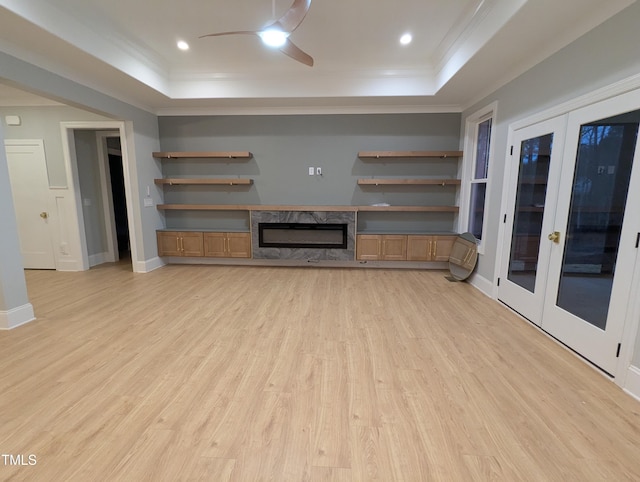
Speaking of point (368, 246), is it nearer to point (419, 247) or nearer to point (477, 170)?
point (419, 247)

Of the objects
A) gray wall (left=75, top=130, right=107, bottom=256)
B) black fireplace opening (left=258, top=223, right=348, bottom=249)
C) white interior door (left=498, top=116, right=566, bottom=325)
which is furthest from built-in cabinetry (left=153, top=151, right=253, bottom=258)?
white interior door (left=498, top=116, right=566, bottom=325)

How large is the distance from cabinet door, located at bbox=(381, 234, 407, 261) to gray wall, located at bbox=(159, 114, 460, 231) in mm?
431

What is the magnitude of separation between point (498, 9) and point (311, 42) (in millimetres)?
2023

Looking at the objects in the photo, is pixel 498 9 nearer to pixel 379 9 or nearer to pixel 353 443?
pixel 379 9

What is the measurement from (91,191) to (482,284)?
22.0 feet

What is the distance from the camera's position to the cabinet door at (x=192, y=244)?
518 cm

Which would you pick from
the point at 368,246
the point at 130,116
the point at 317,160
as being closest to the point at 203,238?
the point at 130,116

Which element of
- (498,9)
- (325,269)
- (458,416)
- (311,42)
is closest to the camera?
(458,416)

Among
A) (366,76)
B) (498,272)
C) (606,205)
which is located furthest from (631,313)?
(366,76)

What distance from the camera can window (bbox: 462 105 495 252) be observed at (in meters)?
4.29

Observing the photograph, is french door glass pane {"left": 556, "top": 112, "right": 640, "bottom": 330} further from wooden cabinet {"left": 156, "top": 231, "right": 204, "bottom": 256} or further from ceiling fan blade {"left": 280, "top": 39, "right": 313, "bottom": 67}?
wooden cabinet {"left": 156, "top": 231, "right": 204, "bottom": 256}

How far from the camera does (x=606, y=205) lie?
2.27 meters

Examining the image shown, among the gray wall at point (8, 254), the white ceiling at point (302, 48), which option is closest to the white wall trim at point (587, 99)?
the white ceiling at point (302, 48)

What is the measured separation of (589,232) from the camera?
2.42 meters
